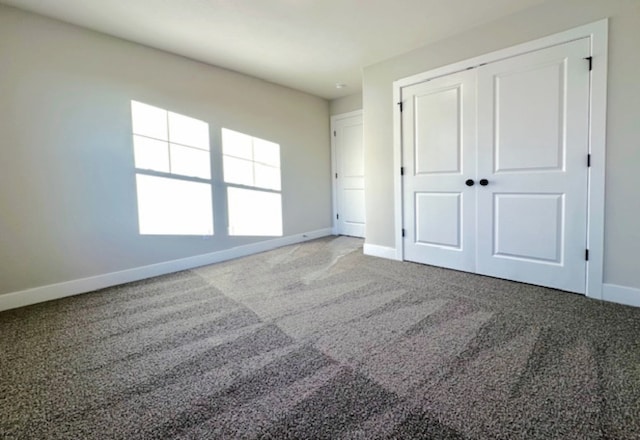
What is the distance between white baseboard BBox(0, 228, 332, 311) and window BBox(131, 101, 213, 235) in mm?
351

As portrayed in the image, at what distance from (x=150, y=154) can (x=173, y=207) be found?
62 centimetres

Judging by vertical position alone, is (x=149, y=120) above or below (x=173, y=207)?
above

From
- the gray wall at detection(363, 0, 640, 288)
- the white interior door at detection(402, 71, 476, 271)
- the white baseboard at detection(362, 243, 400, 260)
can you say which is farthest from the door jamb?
the gray wall at detection(363, 0, 640, 288)

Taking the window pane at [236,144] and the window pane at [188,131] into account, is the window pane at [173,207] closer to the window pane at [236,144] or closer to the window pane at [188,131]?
the window pane at [188,131]

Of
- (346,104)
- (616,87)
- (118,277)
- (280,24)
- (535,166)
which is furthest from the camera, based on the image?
(346,104)

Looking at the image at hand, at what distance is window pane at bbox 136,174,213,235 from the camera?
135 inches

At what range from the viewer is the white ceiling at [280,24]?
2.63 m

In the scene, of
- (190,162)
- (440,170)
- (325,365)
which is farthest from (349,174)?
(325,365)

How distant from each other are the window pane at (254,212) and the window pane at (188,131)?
2.26 ft

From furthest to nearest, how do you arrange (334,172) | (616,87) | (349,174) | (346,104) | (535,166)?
(334,172)
(349,174)
(346,104)
(535,166)
(616,87)

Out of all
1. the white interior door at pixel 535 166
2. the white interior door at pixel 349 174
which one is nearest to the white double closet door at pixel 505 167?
the white interior door at pixel 535 166

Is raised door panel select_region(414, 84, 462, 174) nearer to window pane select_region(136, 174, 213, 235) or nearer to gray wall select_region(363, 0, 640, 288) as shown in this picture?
gray wall select_region(363, 0, 640, 288)

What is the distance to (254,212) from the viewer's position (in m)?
4.53

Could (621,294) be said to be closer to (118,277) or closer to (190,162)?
(190,162)
